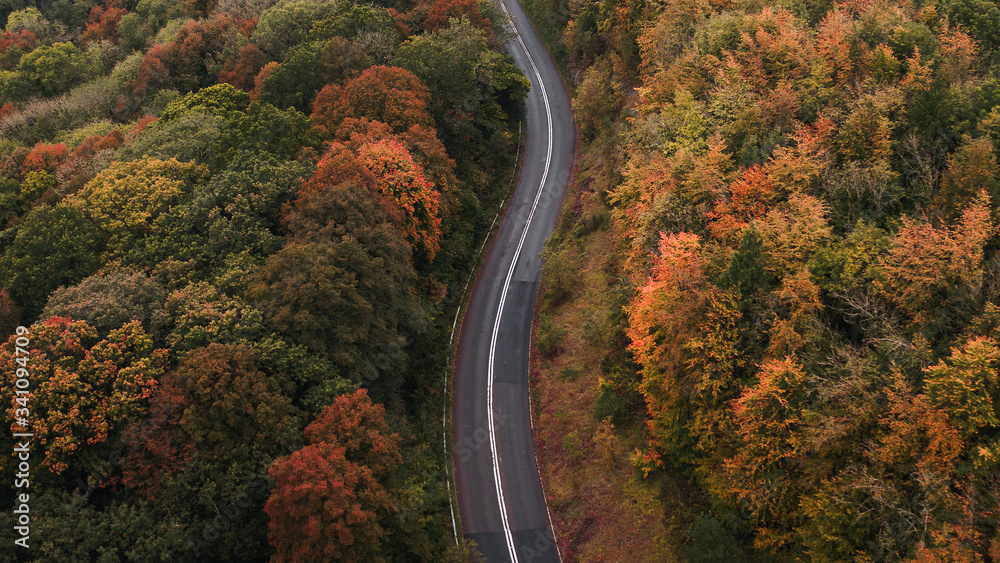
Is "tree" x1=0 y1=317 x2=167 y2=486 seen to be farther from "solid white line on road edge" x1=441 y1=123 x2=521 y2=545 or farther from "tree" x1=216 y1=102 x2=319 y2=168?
"tree" x1=216 y1=102 x2=319 y2=168

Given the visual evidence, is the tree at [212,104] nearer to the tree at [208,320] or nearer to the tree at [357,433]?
the tree at [208,320]

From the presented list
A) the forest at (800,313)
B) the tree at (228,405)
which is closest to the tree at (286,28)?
the forest at (800,313)

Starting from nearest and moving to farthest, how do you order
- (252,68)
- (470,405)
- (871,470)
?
(871,470), (470,405), (252,68)

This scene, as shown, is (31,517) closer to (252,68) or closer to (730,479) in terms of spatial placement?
(730,479)

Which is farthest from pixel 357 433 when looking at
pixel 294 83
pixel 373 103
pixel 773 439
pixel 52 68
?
pixel 52 68

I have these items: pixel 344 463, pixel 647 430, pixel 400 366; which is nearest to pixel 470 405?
pixel 400 366

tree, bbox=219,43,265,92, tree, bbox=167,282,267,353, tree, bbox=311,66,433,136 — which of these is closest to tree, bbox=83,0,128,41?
tree, bbox=219,43,265,92

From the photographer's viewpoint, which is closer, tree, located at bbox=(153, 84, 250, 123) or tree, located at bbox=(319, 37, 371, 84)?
tree, located at bbox=(153, 84, 250, 123)
